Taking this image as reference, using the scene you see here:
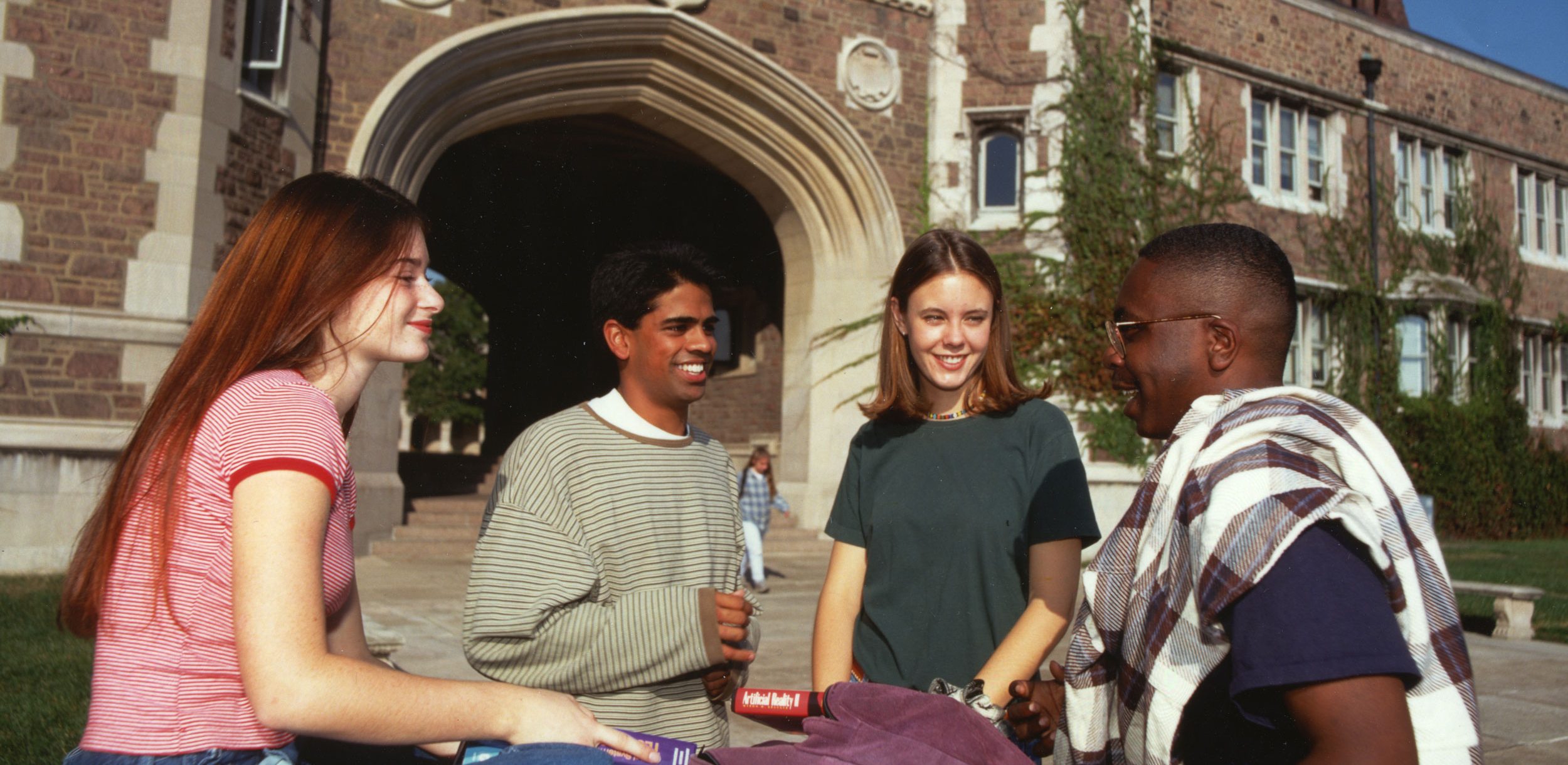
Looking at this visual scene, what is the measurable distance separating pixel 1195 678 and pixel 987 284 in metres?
1.16

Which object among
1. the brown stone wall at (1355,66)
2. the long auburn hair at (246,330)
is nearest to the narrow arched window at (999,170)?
the brown stone wall at (1355,66)

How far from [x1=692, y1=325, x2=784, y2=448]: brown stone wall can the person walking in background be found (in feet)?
15.7

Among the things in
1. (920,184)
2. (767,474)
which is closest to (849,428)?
(767,474)

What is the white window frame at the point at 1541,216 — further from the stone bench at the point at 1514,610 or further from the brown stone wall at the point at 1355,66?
the stone bench at the point at 1514,610

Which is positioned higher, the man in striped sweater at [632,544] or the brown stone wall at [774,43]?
the brown stone wall at [774,43]

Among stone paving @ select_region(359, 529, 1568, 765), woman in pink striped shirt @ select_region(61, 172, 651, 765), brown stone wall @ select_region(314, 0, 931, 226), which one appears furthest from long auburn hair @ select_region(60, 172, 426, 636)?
brown stone wall @ select_region(314, 0, 931, 226)

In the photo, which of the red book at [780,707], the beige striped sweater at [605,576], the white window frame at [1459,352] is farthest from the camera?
the white window frame at [1459,352]

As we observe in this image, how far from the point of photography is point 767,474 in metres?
11.5

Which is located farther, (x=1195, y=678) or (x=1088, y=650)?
(x=1088, y=650)

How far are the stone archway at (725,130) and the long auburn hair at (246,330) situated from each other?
9.46m

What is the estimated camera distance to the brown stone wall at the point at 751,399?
52.9 ft

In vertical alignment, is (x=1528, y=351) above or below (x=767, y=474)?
above

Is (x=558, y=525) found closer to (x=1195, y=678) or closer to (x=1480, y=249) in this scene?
(x=1195, y=678)

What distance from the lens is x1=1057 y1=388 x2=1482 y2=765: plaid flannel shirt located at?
1.27m
